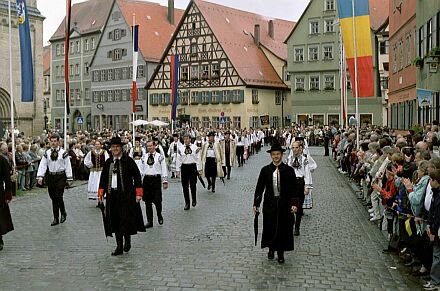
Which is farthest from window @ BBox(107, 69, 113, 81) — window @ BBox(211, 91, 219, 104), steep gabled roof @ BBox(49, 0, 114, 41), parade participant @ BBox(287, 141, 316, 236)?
parade participant @ BBox(287, 141, 316, 236)

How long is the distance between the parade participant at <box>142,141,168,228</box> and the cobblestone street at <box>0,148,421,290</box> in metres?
0.50

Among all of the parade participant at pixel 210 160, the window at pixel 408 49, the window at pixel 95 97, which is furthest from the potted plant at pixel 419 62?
the window at pixel 95 97

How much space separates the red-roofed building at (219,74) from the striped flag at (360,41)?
37.8 metres

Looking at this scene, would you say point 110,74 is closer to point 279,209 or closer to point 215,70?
point 215,70

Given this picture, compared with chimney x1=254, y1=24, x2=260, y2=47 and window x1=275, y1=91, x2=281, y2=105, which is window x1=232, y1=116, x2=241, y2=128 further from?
chimney x1=254, y1=24, x2=260, y2=47

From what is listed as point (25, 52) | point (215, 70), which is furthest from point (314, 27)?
point (25, 52)

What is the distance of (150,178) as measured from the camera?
1313cm

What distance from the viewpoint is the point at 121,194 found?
10172 millimetres

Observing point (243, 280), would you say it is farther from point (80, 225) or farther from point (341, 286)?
point (80, 225)

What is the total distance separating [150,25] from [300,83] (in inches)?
773

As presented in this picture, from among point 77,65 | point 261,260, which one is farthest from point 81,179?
point 77,65

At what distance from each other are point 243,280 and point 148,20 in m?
65.5

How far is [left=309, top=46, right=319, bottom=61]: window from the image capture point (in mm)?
60656

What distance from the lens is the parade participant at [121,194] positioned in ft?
33.1
